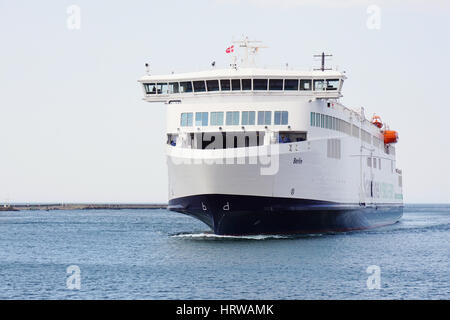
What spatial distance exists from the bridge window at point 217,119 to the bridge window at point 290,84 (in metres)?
4.65

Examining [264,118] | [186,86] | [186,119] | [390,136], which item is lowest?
[264,118]

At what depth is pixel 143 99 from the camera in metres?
51.0

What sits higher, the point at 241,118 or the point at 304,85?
the point at 304,85

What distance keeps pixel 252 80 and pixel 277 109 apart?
101 inches

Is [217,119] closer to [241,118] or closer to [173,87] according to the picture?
[241,118]

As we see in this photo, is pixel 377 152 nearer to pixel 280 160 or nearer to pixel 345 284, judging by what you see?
pixel 280 160

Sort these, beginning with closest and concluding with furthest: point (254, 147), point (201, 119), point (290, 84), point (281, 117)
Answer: point (254, 147) < point (281, 117) < point (201, 119) < point (290, 84)

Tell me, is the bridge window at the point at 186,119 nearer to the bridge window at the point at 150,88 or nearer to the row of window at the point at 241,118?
the row of window at the point at 241,118

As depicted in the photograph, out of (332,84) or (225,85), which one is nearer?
(225,85)

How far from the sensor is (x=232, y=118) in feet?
151

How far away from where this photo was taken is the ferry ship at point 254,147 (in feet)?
141

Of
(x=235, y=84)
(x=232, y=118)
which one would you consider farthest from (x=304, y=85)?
(x=232, y=118)

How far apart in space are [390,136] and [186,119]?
37.9 meters

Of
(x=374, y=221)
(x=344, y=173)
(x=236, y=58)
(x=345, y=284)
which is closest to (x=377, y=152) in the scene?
(x=374, y=221)
